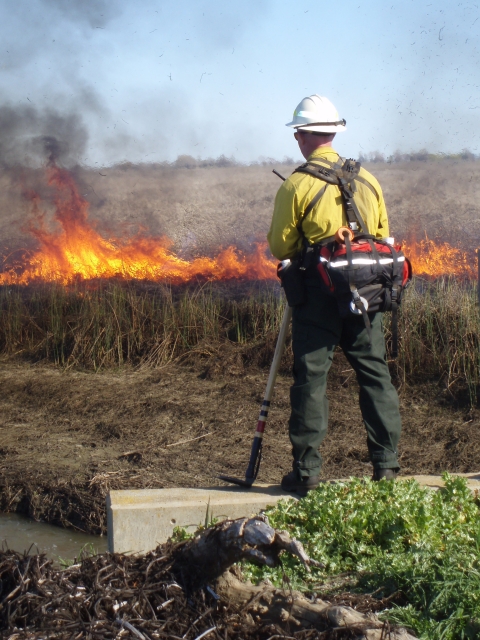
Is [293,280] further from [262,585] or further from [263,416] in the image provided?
[262,585]

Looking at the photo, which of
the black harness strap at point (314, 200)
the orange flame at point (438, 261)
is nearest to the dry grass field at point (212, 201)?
the orange flame at point (438, 261)

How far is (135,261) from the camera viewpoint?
542 inches

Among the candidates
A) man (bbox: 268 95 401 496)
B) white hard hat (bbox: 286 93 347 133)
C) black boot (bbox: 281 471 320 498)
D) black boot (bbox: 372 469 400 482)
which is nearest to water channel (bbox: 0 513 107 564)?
black boot (bbox: 281 471 320 498)

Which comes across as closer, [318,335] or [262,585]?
[262,585]

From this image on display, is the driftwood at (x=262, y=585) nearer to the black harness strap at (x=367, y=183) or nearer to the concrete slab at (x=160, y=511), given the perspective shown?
the concrete slab at (x=160, y=511)

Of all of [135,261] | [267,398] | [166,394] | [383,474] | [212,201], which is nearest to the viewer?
[383,474]

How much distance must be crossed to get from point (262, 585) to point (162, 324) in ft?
Answer: 21.5

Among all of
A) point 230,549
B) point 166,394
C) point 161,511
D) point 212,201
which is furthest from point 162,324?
point 212,201

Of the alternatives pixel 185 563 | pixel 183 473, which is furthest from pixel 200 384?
pixel 185 563

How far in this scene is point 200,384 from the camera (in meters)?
8.28

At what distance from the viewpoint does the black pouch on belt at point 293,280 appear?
4.20 metres

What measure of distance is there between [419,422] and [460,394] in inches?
26.0

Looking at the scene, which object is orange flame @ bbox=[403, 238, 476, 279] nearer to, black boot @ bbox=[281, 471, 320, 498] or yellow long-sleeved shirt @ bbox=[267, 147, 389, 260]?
yellow long-sleeved shirt @ bbox=[267, 147, 389, 260]

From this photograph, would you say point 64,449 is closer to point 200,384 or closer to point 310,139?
point 200,384
